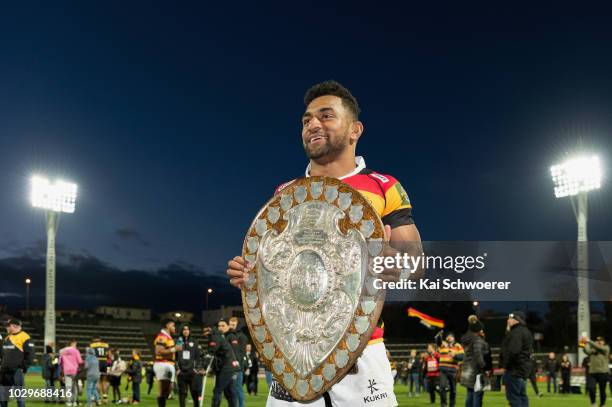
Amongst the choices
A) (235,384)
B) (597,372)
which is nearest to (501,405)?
(597,372)

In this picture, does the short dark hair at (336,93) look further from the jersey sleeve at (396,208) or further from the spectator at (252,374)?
the spectator at (252,374)

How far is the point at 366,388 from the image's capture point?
2.85 m

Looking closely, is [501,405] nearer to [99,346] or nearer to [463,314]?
[99,346]

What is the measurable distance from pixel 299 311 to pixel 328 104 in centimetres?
95

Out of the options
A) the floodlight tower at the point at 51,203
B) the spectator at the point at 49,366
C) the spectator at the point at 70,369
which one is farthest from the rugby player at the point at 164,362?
the floodlight tower at the point at 51,203

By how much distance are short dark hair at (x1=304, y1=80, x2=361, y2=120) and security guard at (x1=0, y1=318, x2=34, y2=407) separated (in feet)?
38.1

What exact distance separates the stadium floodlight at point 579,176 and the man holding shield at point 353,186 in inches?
1323

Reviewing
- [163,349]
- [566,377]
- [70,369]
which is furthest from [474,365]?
[566,377]

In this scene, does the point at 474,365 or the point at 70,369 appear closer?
the point at 474,365

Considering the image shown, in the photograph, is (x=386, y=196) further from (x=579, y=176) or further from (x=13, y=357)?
(x=579, y=176)

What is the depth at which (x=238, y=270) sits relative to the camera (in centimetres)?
305

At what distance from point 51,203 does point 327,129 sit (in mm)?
36114

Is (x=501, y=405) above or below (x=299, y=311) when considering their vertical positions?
below

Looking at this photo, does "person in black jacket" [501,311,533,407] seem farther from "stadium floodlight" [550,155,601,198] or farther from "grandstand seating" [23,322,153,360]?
"grandstand seating" [23,322,153,360]
